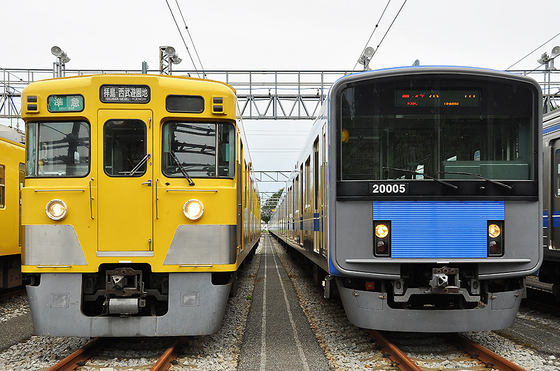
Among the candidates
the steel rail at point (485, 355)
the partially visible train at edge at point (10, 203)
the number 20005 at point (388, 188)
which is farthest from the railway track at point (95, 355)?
the partially visible train at edge at point (10, 203)

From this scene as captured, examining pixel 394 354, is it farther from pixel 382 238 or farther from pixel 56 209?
pixel 56 209

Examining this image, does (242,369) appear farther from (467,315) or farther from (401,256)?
(467,315)

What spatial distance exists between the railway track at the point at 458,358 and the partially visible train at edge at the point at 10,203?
22.6 ft

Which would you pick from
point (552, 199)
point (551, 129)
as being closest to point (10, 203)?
point (552, 199)

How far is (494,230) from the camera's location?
205 inches

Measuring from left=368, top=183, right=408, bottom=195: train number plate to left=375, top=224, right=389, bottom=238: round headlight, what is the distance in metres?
0.35

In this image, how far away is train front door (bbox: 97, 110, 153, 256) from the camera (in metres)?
5.29

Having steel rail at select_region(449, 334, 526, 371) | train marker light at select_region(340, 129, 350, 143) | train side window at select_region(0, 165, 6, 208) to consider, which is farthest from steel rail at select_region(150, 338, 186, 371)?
train side window at select_region(0, 165, 6, 208)

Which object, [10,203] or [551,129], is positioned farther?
[10,203]

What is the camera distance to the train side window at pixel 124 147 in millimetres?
5370

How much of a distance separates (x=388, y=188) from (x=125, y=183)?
2.81 metres

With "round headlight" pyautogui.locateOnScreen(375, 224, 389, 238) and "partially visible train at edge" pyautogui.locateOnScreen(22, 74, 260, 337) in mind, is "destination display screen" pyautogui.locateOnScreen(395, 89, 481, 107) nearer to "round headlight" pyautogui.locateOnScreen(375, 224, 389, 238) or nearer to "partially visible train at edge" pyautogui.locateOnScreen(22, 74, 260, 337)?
"round headlight" pyautogui.locateOnScreen(375, 224, 389, 238)

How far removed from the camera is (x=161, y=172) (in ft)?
17.7

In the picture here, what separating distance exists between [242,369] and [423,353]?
1.97 meters
